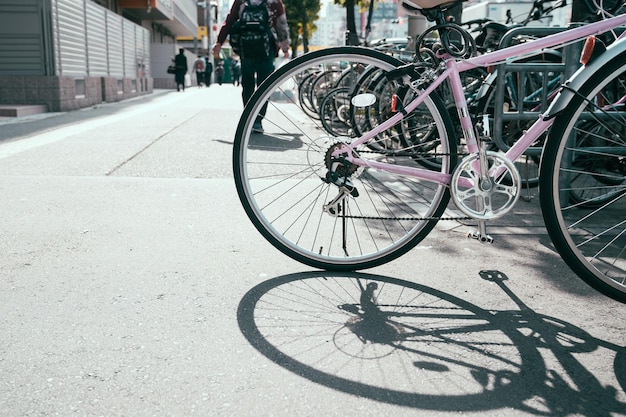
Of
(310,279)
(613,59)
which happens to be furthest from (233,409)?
(613,59)

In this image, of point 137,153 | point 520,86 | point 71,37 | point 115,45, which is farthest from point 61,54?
point 520,86

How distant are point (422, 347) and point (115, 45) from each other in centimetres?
2044

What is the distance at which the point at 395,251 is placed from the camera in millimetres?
3098

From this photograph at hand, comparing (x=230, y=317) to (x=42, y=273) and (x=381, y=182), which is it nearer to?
(x=42, y=273)

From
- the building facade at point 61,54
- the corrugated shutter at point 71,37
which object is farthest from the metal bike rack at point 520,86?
the corrugated shutter at point 71,37

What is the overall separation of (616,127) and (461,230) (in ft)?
3.61

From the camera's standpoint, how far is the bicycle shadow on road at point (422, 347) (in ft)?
6.75

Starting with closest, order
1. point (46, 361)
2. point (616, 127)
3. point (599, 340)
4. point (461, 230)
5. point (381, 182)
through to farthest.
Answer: point (46, 361) < point (599, 340) < point (616, 127) < point (461, 230) < point (381, 182)

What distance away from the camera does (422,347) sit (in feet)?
7.86

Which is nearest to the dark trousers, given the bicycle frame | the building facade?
the bicycle frame

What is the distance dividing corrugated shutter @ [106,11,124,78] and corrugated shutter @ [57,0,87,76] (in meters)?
3.38

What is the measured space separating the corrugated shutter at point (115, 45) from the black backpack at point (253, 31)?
12669 millimetres

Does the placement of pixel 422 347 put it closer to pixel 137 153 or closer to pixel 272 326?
pixel 272 326

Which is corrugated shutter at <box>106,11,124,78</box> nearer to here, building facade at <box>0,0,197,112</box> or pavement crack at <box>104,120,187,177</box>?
building facade at <box>0,0,197,112</box>
